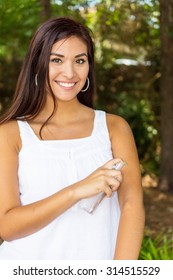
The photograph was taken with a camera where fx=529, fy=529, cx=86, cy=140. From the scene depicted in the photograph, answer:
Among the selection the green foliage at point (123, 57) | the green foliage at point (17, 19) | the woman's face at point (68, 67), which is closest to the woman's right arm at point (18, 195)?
the woman's face at point (68, 67)

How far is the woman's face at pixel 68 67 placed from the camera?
6.55 ft

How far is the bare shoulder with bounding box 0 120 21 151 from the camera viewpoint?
77.2 inches

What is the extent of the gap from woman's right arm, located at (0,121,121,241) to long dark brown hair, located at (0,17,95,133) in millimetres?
103

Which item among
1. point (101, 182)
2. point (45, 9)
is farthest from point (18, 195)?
point (45, 9)

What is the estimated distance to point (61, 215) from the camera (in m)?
1.96

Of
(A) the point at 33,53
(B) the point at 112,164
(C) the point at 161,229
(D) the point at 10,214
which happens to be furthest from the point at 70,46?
(C) the point at 161,229

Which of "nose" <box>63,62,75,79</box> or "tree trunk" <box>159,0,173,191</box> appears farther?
"tree trunk" <box>159,0,173,191</box>

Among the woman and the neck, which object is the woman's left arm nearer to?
the woman

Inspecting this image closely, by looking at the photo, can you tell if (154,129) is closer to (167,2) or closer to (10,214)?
(167,2)

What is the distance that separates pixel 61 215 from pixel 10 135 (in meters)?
0.35

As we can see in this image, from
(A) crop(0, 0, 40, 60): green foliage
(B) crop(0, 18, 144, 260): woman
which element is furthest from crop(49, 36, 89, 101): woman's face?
(A) crop(0, 0, 40, 60): green foliage

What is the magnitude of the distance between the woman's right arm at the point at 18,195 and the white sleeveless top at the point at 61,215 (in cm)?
5

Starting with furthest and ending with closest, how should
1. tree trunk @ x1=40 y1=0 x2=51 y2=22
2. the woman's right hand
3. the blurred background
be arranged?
the blurred background → tree trunk @ x1=40 y1=0 x2=51 y2=22 → the woman's right hand

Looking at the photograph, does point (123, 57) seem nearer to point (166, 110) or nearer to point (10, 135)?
point (166, 110)
